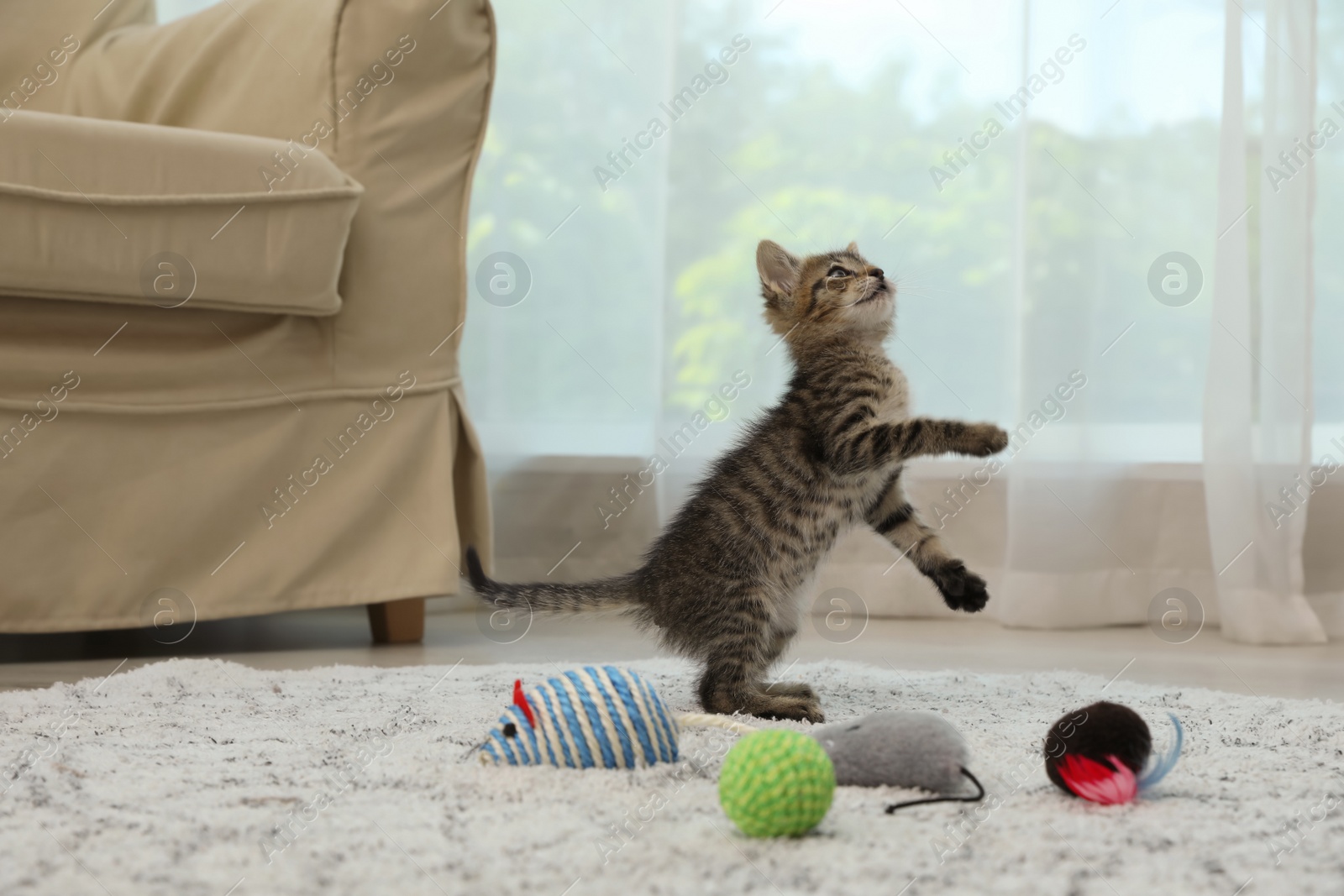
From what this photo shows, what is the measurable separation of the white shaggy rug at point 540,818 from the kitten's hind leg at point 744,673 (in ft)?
0.56

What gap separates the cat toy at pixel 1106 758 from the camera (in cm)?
103

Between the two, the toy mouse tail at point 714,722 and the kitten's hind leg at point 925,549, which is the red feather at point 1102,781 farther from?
the kitten's hind leg at point 925,549

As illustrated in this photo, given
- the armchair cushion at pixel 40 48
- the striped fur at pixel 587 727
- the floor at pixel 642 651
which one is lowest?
the floor at pixel 642 651

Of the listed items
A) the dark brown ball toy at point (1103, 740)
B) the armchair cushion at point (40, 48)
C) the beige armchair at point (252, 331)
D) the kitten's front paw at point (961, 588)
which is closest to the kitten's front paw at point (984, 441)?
the kitten's front paw at point (961, 588)

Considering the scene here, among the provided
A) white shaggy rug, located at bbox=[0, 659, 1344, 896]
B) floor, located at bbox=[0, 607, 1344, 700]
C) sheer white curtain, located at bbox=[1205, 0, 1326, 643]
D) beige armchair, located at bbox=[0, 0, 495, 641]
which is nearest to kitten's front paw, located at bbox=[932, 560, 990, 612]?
white shaggy rug, located at bbox=[0, 659, 1344, 896]

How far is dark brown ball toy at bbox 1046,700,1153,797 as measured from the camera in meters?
1.04

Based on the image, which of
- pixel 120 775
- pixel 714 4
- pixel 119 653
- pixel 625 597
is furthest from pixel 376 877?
pixel 714 4

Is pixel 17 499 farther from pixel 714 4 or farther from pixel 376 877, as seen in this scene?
pixel 714 4

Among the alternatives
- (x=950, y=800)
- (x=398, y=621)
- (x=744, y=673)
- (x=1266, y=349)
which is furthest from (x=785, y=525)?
(x=1266, y=349)

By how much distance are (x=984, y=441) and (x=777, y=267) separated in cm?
51

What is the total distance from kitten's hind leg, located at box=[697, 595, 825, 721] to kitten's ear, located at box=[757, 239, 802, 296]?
1.79 feet

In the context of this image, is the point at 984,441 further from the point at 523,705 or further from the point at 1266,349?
the point at 1266,349

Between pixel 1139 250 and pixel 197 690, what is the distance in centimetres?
217

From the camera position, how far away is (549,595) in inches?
63.2
